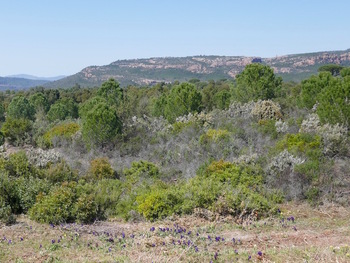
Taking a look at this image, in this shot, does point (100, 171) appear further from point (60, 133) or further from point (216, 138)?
point (60, 133)

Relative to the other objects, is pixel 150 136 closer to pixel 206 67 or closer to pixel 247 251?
pixel 247 251

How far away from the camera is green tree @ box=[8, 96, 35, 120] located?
31500mm

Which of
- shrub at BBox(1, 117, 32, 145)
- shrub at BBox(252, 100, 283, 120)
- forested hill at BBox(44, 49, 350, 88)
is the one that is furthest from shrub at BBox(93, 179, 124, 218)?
forested hill at BBox(44, 49, 350, 88)

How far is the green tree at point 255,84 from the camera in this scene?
80.3 ft

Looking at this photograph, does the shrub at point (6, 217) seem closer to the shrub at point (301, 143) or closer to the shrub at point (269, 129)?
the shrub at point (301, 143)

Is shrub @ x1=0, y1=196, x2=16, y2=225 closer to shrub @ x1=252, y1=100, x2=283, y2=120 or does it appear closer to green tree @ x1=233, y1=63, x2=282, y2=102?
shrub @ x1=252, y1=100, x2=283, y2=120

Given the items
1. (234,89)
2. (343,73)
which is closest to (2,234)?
(234,89)

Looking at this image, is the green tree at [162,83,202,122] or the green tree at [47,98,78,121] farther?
the green tree at [47,98,78,121]

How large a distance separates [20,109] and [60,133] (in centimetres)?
1274

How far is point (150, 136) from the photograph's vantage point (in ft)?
67.5

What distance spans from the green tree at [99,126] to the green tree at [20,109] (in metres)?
14.9

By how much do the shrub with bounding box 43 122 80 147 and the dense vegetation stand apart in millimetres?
86

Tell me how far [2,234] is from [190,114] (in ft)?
53.1

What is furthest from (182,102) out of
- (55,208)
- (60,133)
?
(55,208)
